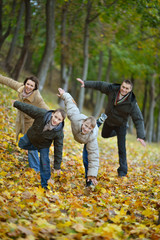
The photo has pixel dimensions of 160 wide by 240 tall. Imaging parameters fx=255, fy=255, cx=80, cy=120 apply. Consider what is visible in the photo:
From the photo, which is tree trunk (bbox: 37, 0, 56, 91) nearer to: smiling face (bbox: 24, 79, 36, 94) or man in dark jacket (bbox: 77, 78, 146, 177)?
man in dark jacket (bbox: 77, 78, 146, 177)

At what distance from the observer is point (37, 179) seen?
491 cm

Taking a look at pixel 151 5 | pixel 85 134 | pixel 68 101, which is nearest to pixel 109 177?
pixel 85 134

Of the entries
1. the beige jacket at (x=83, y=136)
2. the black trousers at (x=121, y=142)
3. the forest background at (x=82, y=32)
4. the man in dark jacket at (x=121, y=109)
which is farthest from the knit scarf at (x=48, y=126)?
the forest background at (x=82, y=32)

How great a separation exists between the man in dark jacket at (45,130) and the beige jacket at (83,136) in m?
0.31

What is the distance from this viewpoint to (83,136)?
4.61m

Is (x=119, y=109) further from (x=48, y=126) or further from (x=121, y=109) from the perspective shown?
(x=48, y=126)

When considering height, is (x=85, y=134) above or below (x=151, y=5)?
below

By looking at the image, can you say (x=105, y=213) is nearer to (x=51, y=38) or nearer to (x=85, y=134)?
(x=85, y=134)

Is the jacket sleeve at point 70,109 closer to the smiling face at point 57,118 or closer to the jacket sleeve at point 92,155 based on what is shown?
the smiling face at point 57,118

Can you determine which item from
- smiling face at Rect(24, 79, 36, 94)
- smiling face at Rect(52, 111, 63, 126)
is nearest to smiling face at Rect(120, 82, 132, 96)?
smiling face at Rect(52, 111, 63, 126)

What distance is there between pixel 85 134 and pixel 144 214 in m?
1.67

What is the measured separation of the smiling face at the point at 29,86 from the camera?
16.3 feet

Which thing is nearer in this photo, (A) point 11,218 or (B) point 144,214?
(A) point 11,218

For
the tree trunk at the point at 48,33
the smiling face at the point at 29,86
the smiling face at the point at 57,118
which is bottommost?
the smiling face at the point at 57,118
